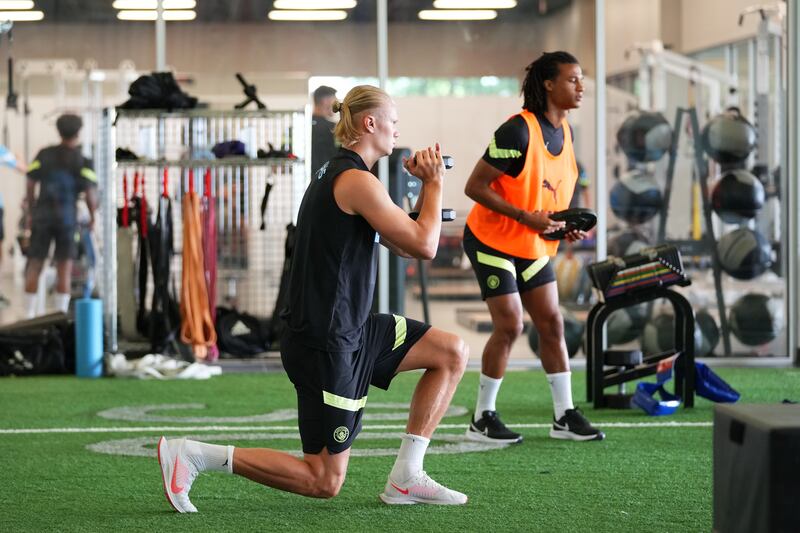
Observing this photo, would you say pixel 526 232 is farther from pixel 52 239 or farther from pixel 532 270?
pixel 52 239

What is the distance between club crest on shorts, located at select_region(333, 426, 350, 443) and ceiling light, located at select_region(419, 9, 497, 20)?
561 centimetres

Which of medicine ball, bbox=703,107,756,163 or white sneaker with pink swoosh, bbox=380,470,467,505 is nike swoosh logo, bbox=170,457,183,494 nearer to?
white sneaker with pink swoosh, bbox=380,470,467,505

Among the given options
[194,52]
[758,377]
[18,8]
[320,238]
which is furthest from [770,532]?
[18,8]

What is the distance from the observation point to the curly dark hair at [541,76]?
552cm

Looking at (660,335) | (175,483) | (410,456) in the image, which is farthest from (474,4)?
(175,483)

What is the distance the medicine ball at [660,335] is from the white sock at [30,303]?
4515 mm

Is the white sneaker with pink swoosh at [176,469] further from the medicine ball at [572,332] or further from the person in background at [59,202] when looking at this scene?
the person in background at [59,202]

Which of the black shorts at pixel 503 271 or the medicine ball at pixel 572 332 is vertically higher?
the black shorts at pixel 503 271

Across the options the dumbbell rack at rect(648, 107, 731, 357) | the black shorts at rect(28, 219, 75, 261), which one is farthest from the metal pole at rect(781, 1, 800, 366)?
the black shorts at rect(28, 219, 75, 261)

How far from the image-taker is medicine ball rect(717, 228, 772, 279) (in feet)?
29.1

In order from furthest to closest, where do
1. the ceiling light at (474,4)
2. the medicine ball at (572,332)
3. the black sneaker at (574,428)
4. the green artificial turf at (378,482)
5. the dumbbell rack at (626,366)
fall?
1. the ceiling light at (474,4)
2. the medicine ball at (572,332)
3. the dumbbell rack at (626,366)
4. the black sneaker at (574,428)
5. the green artificial turf at (378,482)

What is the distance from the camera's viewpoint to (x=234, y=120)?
8.87m

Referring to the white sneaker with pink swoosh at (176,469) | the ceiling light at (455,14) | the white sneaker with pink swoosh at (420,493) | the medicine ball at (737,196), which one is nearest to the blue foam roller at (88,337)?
the ceiling light at (455,14)

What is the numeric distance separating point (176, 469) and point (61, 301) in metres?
5.39
